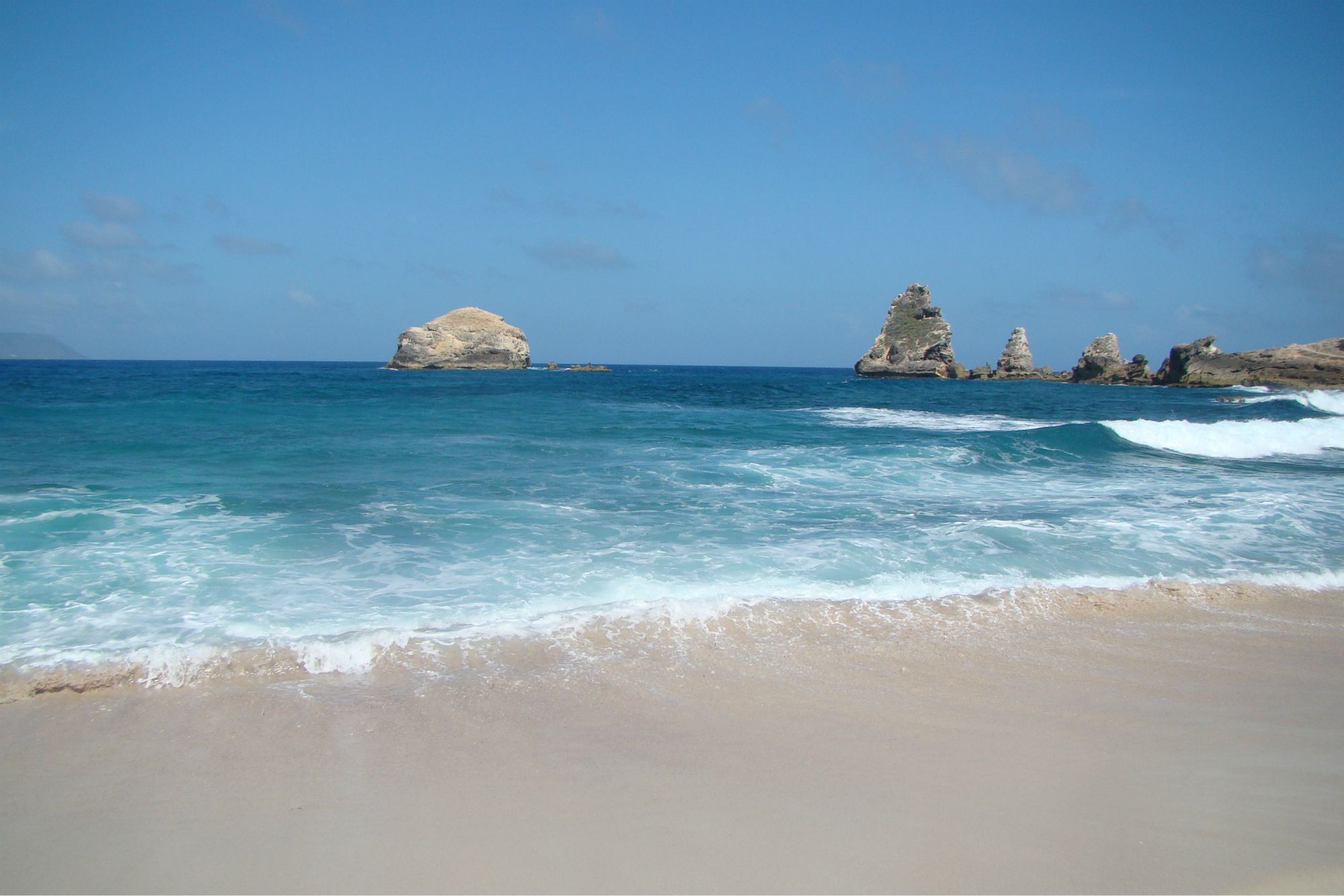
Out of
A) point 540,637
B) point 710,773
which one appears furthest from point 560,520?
point 710,773

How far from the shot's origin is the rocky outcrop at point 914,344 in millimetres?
65250

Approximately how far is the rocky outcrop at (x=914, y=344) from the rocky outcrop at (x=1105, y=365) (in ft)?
31.5

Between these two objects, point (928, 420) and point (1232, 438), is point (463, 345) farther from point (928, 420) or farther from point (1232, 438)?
point (1232, 438)

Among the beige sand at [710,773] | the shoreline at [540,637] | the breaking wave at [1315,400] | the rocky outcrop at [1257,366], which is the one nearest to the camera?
the beige sand at [710,773]

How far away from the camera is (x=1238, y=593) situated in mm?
6148

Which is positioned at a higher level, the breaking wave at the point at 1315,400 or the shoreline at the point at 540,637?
the breaking wave at the point at 1315,400

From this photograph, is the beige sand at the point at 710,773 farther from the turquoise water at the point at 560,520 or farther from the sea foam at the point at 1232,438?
the sea foam at the point at 1232,438

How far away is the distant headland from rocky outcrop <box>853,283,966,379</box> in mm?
61

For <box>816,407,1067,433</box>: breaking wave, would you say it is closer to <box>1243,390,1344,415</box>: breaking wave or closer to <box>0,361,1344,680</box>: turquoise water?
<box>0,361,1344,680</box>: turquoise water

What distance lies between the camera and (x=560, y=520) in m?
8.52

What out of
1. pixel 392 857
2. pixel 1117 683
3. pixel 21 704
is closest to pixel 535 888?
pixel 392 857

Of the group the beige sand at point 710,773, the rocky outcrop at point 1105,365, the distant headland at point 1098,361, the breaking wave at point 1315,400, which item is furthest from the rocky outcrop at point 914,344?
the beige sand at point 710,773

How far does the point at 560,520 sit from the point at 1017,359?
69.1 metres

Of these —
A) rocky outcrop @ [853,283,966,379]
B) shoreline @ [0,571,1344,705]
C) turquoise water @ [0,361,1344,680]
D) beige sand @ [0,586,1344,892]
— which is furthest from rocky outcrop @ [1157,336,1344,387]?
beige sand @ [0,586,1344,892]
